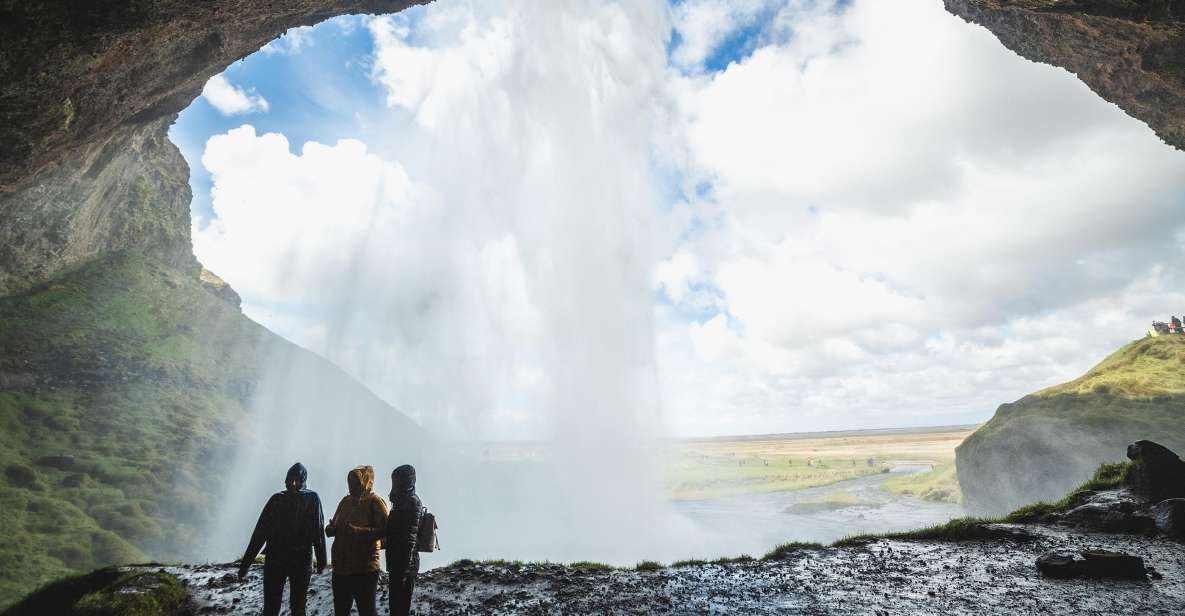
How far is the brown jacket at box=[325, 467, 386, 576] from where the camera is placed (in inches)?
316

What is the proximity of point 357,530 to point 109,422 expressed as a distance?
283 ft

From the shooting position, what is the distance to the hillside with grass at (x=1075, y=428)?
4984cm

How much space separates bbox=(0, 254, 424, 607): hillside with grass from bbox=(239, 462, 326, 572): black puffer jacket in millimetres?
49529

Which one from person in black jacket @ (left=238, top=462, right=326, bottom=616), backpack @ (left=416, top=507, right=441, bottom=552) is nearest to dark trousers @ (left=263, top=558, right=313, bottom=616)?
person in black jacket @ (left=238, top=462, right=326, bottom=616)

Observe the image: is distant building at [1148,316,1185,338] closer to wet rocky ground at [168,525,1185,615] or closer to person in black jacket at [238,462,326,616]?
wet rocky ground at [168,525,1185,615]

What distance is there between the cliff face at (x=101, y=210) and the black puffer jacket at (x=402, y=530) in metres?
37.6

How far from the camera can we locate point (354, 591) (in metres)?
8.16

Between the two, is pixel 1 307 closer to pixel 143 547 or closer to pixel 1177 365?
pixel 143 547

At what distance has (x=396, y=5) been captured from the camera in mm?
31734

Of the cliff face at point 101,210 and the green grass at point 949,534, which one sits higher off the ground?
the cliff face at point 101,210

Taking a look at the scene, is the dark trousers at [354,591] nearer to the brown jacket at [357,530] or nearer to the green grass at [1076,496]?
the brown jacket at [357,530]

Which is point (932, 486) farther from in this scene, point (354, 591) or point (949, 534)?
point (354, 591)

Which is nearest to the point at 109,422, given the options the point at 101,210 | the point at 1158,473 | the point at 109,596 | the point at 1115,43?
the point at 101,210

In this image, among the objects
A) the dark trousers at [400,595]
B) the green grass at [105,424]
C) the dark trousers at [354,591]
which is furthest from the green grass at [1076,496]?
the green grass at [105,424]
